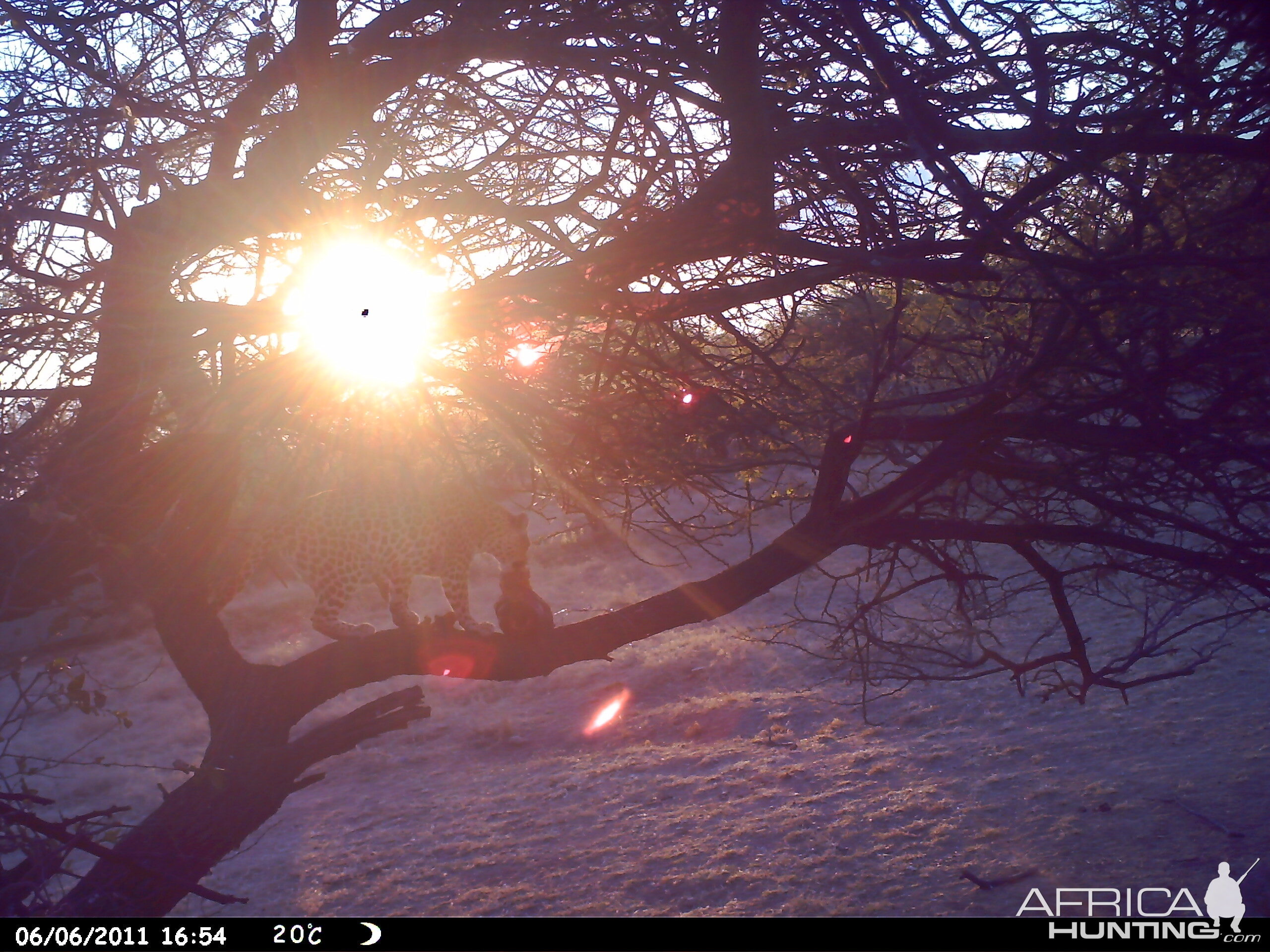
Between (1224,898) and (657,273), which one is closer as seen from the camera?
(657,273)

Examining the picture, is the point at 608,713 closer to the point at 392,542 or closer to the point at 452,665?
the point at 392,542

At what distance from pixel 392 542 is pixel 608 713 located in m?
8.99

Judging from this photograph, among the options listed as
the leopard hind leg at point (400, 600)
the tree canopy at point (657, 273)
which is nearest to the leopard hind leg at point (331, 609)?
the leopard hind leg at point (400, 600)

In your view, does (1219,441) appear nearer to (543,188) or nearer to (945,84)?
(945,84)

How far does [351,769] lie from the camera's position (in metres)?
13.7

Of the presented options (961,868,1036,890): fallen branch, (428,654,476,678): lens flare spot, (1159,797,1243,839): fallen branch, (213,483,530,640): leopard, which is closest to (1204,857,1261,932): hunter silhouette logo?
(1159,797,1243,839): fallen branch

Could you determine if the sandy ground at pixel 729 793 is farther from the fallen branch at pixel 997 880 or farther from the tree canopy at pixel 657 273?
the tree canopy at pixel 657 273

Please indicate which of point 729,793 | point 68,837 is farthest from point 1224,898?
point 68,837

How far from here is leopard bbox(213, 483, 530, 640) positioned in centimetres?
602

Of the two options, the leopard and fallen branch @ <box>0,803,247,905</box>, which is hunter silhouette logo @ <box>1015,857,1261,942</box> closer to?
the leopard

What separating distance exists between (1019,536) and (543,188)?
9.72 ft

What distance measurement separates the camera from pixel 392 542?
6.29m

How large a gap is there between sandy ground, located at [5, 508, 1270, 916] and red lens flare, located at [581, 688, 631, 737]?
0.67ft

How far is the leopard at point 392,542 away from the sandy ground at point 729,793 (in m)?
1.59
